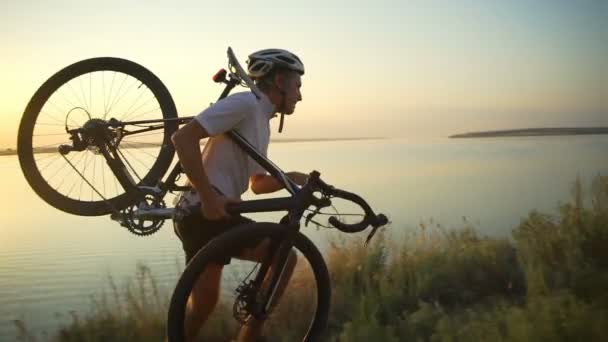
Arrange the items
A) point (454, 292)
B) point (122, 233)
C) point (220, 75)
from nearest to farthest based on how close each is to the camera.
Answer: point (220, 75)
point (454, 292)
point (122, 233)

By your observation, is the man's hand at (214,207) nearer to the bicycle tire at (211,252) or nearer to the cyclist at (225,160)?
the cyclist at (225,160)

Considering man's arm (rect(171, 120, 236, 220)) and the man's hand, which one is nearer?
man's arm (rect(171, 120, 236, 220))

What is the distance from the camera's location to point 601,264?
5.95 meters

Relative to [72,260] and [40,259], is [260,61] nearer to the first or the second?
[72,260]

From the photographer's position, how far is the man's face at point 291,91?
3.04m

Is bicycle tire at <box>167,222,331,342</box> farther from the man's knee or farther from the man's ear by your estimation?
the man's ear

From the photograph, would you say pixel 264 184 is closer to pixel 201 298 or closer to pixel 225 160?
pixel 225 160

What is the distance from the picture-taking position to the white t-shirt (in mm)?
2727

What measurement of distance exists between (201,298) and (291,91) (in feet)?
3.84

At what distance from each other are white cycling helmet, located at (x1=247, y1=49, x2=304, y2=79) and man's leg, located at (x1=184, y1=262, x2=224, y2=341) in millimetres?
1031

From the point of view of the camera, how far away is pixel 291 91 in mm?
3064

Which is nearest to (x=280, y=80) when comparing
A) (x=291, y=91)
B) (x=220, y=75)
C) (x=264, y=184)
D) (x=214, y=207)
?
(x=291, y=91)

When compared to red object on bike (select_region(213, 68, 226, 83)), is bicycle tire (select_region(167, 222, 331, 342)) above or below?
below

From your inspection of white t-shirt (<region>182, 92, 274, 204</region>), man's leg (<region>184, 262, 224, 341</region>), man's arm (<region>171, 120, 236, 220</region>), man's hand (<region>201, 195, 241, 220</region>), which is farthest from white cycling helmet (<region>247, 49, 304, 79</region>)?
man's leg (<region>184, 262, 224, 341</region>)
